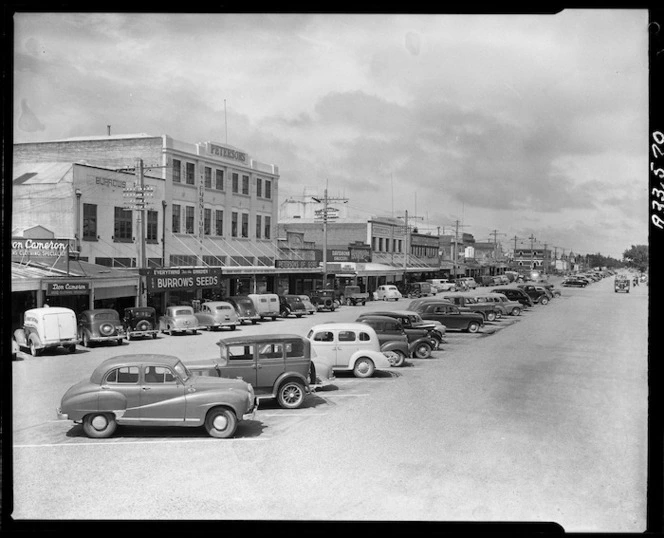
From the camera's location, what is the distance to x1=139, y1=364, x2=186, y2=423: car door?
28.4 feet

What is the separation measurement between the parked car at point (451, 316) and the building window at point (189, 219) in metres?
10.1

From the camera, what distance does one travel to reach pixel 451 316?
2317cm

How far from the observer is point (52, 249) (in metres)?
13.0

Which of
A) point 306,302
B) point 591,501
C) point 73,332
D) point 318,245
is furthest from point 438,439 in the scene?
point 318,245

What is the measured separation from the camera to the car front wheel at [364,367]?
44.1ft

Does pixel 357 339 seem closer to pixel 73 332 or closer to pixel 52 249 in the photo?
pixel 73 332

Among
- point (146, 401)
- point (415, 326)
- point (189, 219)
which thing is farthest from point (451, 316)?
point (146, 401)

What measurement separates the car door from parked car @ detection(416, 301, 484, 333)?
604 inches

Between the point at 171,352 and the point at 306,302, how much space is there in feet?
36.9

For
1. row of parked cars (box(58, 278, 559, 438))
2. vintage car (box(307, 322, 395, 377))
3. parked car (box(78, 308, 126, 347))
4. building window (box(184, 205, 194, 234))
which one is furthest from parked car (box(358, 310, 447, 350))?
parked car (box(78, 308, 126, 347))

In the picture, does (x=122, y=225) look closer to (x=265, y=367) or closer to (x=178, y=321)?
(x=178, y=321)

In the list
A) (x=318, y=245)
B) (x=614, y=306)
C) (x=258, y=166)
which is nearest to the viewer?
(x=258, y=166)

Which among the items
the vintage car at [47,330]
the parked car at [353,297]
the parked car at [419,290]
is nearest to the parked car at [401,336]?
the vintage car at [47,330]

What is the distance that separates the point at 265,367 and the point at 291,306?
12.7m
